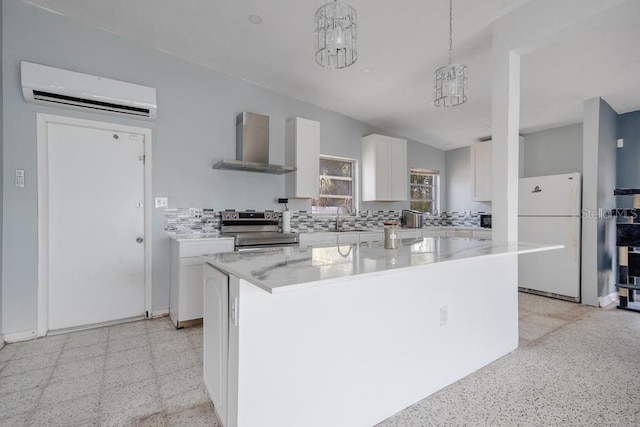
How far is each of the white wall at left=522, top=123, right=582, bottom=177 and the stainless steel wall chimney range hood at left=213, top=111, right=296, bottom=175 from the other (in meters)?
4.17

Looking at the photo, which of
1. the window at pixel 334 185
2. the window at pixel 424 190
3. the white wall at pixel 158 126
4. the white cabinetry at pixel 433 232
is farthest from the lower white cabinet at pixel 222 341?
the window at pixel 424 190

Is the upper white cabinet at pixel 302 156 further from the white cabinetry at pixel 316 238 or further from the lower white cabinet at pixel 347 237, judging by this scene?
the lower white cabinet at pixel 347 237

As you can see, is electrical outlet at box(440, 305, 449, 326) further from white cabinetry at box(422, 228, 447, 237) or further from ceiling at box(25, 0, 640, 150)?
white cabinetry at box(422, 228, 447, 237)

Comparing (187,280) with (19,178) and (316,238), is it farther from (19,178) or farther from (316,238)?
(19,178)

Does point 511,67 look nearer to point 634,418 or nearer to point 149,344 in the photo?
point 634,418

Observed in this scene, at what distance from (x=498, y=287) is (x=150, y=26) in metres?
4.02

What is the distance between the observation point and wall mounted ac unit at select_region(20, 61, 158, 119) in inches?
108

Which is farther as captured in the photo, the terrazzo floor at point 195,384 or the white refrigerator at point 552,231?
the white refrigerator at point 552,231

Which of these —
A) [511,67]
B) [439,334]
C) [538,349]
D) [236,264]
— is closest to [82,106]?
[236,264]

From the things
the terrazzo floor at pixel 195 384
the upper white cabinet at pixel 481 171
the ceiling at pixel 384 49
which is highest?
the ceiling at pixel 384 49

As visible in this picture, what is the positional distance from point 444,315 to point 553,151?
14.6 feet

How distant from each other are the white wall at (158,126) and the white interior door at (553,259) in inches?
117

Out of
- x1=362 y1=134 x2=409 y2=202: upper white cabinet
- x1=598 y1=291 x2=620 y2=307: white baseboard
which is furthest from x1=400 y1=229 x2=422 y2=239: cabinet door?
x1=598 y1=291 x2=620 y2=307: white baseboard

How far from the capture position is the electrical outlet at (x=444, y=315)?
1.95 meters
